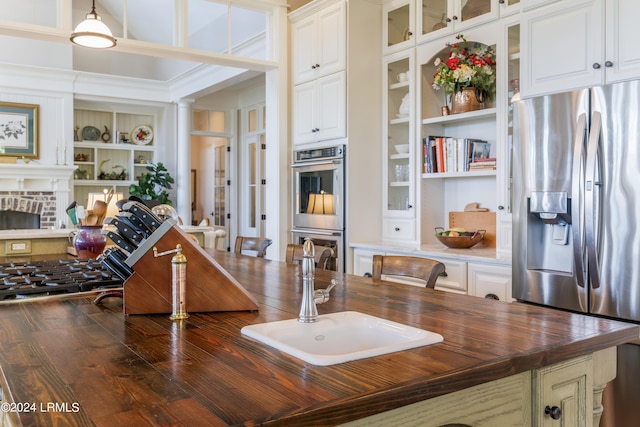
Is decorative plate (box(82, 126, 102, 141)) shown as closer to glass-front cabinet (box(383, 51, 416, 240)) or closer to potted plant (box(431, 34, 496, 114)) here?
glass-front cabinet (box(383, 51, 416, 240))

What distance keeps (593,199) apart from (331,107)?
2304 mm

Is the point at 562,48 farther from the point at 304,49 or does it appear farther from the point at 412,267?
the point at 304,49

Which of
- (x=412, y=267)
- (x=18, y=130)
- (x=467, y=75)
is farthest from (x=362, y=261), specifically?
(x=18, y=130)

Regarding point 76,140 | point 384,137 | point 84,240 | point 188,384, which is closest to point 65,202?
point 76,140

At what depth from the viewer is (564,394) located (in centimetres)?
110

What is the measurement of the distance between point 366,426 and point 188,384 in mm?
283

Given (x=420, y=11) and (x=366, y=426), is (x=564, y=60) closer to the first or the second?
(x=420, y=11)

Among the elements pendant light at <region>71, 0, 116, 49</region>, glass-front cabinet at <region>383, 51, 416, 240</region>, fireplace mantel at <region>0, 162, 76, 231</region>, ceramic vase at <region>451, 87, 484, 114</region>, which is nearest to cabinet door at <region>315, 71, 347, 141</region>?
glass-front cabinet at <region>383, 51, 416, 240</region>

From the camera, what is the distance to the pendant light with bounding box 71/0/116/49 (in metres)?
3.18

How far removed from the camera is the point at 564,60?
8.52ft

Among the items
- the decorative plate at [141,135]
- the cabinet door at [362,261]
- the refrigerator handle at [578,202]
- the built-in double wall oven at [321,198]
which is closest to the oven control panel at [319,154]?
the built-in double wall oven at [321,198]

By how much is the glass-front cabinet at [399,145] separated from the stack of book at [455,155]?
0.15 m

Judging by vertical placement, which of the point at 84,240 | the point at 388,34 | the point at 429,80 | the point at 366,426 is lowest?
the point at 366,426

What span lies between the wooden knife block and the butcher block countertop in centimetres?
4
